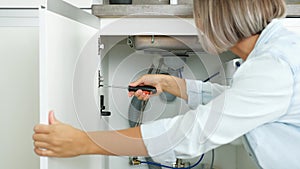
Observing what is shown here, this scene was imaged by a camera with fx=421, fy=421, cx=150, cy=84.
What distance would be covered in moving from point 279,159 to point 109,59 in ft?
3.36

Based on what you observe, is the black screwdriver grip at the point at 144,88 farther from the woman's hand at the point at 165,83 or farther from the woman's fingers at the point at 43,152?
the woman's fingers at the point at 43,152

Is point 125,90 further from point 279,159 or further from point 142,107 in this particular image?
point 279,159

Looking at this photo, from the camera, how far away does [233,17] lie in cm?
98

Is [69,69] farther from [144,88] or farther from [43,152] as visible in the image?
[144,88]

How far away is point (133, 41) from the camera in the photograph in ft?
4.99

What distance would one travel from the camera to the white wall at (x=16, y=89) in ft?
4.92

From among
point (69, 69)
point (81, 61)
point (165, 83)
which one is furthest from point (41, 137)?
point (165, 83)

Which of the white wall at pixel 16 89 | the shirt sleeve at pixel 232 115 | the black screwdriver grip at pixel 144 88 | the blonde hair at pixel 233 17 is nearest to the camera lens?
the shirt sleeve at pixel 232 115

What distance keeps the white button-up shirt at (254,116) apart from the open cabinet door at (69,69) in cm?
22

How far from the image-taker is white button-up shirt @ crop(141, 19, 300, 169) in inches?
33.4

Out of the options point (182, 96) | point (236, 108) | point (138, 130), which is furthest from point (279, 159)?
point (182, 96)

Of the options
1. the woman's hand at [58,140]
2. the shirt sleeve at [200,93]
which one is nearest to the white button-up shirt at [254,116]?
the woman's hand at [58,140]

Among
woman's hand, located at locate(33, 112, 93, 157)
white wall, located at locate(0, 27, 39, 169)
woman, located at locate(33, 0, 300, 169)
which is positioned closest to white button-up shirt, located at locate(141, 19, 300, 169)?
woman, located at locate(33, 0, 300, 169)

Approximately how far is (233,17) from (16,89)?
2.88 feet
